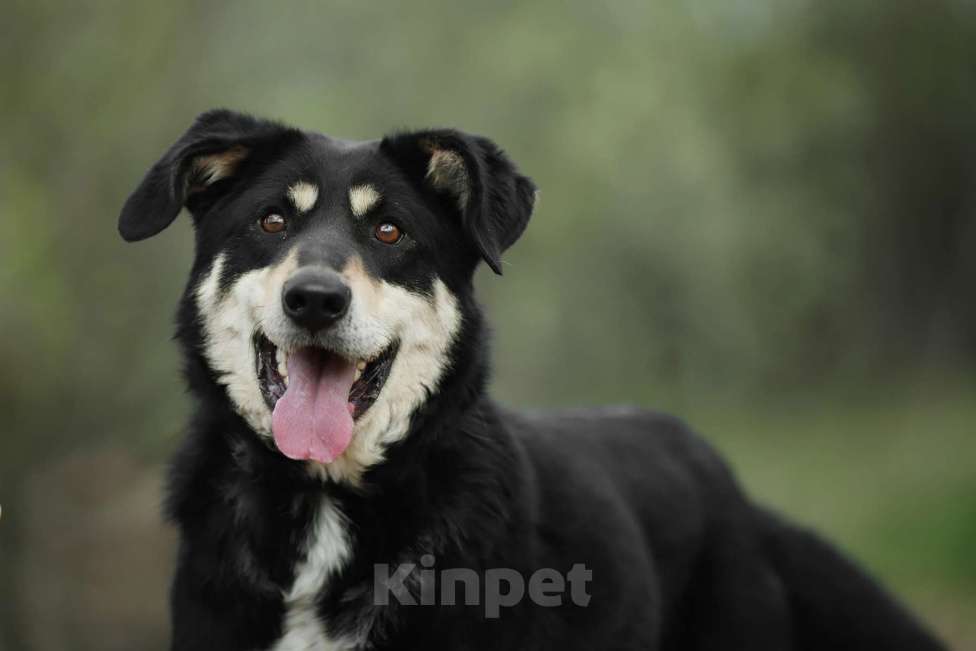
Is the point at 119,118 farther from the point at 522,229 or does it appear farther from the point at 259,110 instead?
the point at 522,229

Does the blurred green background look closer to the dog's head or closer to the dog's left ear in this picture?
the dog's head

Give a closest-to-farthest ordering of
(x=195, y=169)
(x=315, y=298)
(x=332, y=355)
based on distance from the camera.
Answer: (x=315, y=298) → (x=332, y=355) → (x=195, y=169)

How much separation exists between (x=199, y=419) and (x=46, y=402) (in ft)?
14.4

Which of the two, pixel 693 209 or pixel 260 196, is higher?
pixel 260 196

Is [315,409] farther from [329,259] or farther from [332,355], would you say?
[329,259]

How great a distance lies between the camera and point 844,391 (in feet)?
70.3

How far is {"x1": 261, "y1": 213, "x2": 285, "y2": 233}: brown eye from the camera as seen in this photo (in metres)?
4.05

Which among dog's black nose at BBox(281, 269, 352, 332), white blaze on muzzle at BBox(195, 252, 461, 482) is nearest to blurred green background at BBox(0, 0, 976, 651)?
white blaze on muzzle at BBox(195, 252, 461, 482)

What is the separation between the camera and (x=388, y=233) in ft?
13.4

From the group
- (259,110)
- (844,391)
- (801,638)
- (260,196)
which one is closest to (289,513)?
(260,196)

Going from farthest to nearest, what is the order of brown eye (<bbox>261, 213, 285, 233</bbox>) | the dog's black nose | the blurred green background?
the blurred green background, brown eye (<bbox>261, 213, 285, 233</bbox>), the dog's black nose

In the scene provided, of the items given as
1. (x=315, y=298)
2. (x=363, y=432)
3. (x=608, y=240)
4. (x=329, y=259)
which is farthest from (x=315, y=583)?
(x=608, y=240)

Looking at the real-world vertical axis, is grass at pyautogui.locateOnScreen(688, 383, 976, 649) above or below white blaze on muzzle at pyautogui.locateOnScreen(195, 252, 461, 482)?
below

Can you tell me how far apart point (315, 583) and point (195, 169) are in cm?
151
